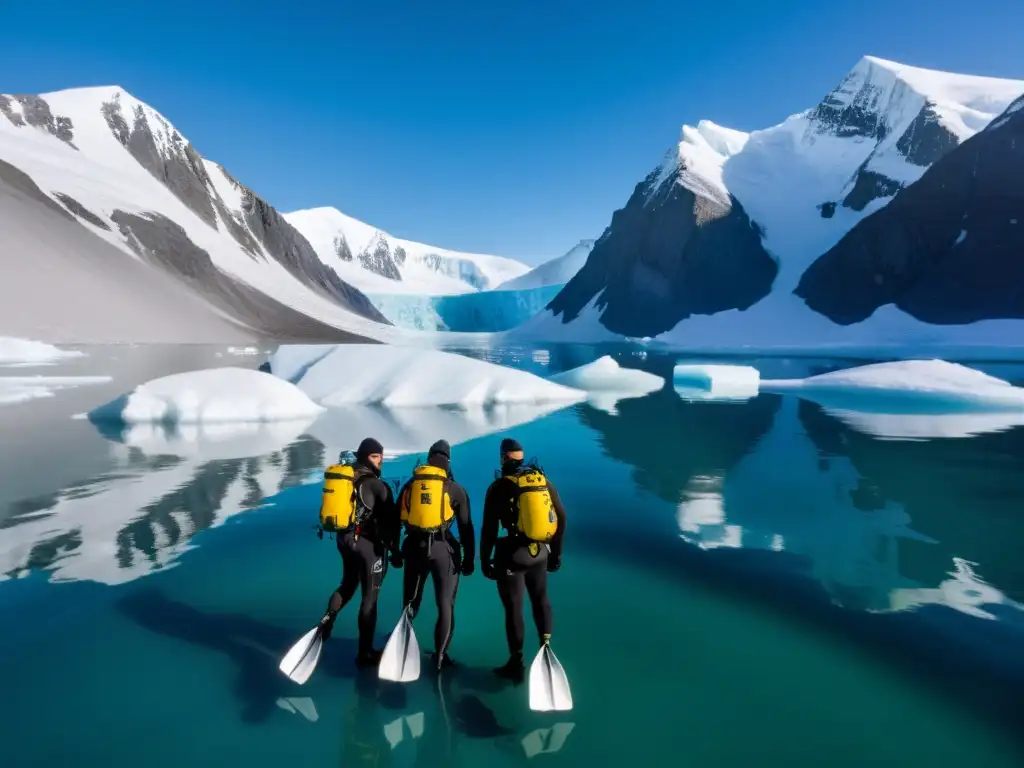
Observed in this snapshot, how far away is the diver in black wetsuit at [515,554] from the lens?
17.8 ft

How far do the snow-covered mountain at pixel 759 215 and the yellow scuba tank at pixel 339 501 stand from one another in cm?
11008

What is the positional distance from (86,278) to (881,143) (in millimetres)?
153589

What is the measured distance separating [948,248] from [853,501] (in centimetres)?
11742

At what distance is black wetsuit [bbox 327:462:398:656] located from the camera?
18.4 feet

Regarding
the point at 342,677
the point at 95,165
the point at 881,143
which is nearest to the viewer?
the point at 342,677

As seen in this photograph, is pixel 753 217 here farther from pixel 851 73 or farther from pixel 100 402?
pixel 100 402

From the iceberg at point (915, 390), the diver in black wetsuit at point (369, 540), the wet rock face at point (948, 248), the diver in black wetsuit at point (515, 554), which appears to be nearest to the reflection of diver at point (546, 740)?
the diver in black wetsuit at point (515, 554)

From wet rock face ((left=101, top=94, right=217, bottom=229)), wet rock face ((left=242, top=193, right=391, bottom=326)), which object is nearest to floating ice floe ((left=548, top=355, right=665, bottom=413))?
wet rock face ((left=101, top=94, right=217, bottom=229))

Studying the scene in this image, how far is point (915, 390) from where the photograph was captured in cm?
2856

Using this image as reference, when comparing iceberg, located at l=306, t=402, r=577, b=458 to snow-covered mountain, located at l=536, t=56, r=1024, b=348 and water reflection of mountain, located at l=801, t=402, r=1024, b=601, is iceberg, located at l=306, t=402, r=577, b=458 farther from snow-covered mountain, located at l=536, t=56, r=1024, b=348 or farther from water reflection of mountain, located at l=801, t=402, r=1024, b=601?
snow-covered mountain, located at l=536, t=56, r=1024, b=348

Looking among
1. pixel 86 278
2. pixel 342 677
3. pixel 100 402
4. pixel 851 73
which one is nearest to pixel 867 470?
pixel 342 677

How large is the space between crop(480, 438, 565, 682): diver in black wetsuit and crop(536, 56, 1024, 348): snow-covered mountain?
10957cm

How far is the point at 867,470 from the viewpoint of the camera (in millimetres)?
14789

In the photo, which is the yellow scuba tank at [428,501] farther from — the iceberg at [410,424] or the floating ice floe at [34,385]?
the floating ice floe at [34,385]
